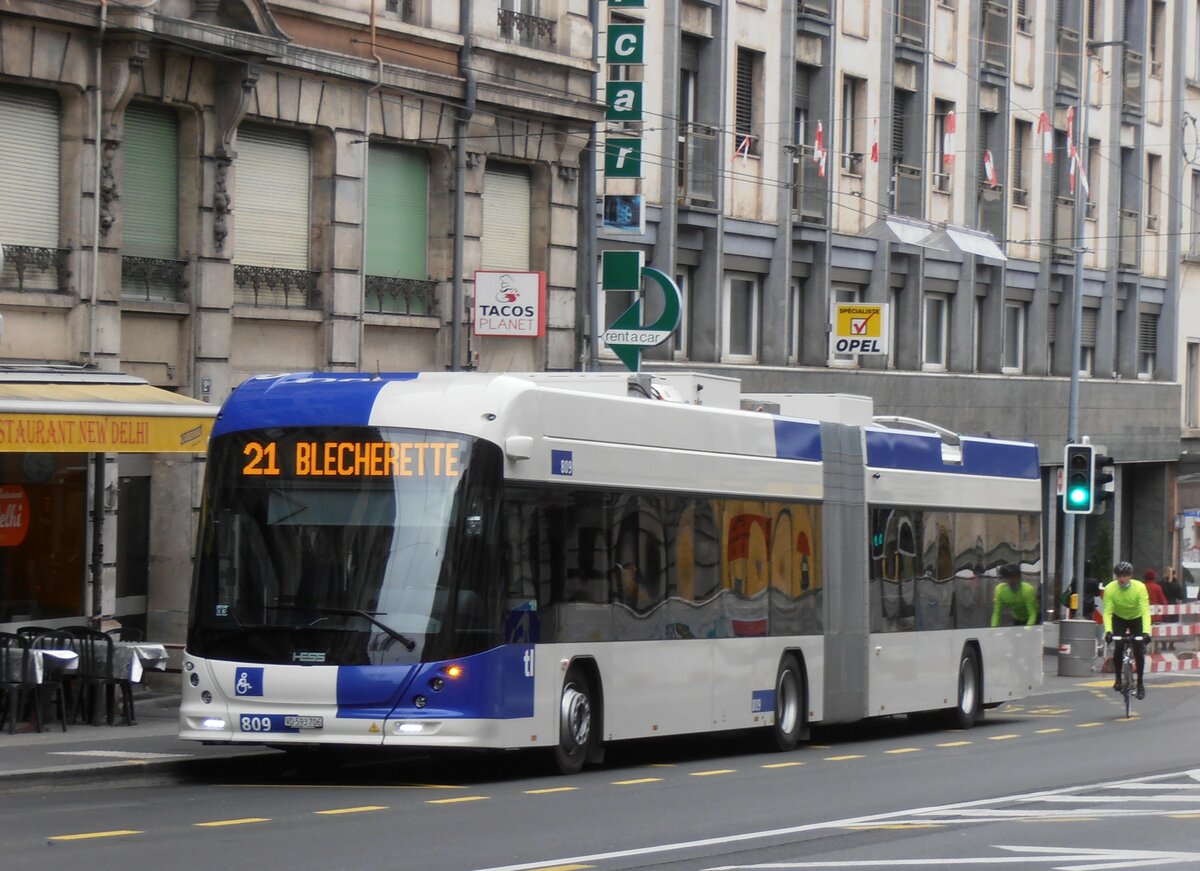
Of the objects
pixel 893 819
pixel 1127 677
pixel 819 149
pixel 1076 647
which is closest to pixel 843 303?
pixel 819 149

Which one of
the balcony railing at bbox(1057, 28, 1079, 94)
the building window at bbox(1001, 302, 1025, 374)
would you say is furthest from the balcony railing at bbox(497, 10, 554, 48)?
the balcony railing at bbox(1057, 28, 1079, 94)

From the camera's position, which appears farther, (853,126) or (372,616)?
(853,126)

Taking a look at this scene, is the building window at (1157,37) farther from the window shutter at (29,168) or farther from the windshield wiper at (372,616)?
the windshield wiper at (372,616)

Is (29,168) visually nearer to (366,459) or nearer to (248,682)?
(366,459)

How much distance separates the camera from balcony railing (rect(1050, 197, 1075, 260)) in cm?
4759

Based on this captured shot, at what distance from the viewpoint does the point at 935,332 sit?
4356 centimetres

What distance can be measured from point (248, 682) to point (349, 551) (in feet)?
3.69

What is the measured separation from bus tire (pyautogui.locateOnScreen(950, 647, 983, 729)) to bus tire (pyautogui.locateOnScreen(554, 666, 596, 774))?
27.0 ft

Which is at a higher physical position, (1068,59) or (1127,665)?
(1068,59)

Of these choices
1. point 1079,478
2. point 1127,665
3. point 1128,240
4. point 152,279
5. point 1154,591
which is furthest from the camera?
point 1128,240

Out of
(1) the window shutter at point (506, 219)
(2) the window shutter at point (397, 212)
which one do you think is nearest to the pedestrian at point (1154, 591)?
(1) the window shutter at point (506, 219)

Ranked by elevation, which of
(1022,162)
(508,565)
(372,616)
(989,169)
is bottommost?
(372,616)

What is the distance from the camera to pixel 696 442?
Answer: 61.6ft

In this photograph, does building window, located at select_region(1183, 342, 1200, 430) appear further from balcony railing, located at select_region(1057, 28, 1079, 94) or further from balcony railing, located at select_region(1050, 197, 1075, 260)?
balcony railing, located at select_region(1057, 28, 1079, 94)
